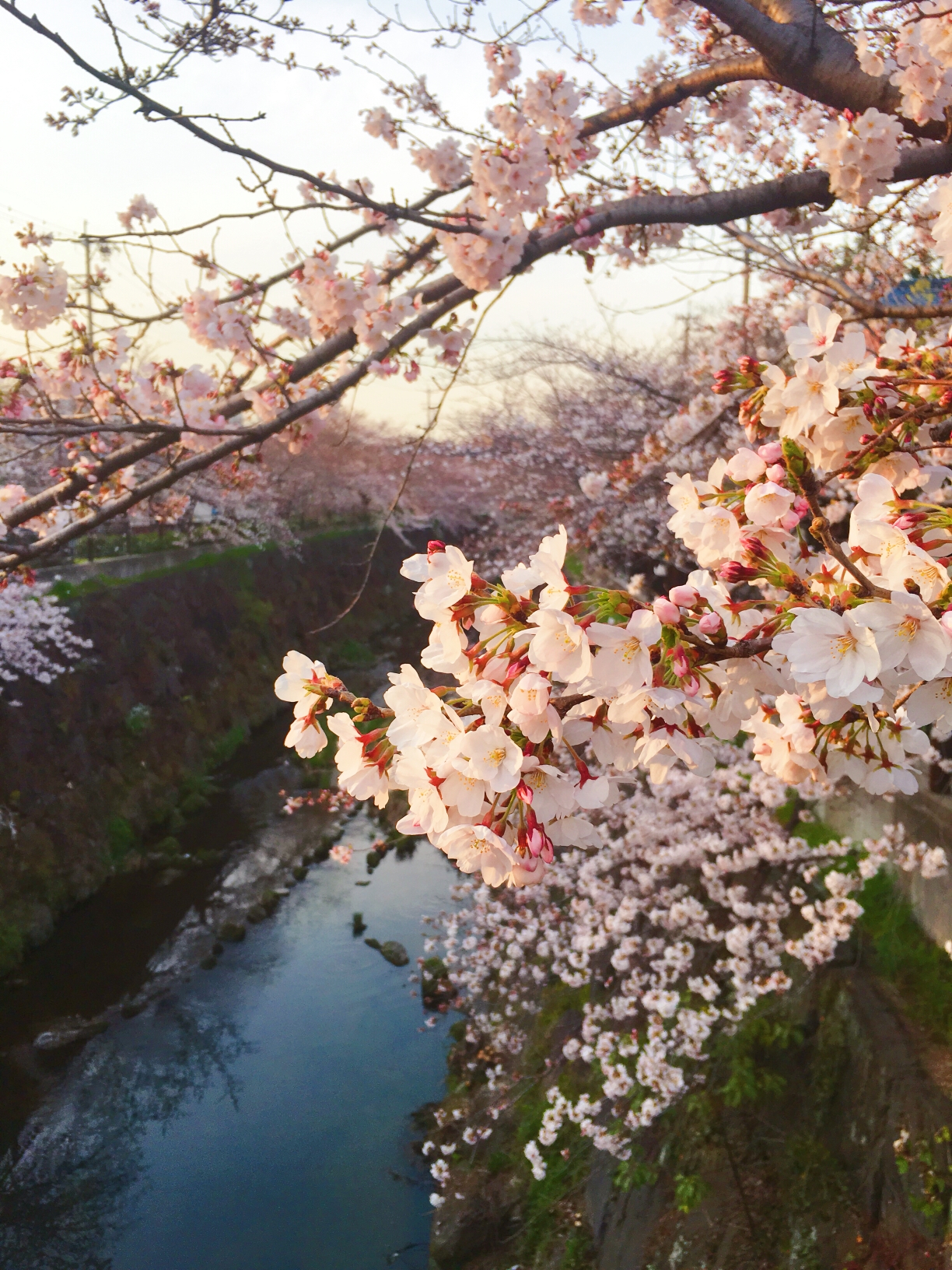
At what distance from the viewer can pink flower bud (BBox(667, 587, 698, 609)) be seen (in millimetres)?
1343

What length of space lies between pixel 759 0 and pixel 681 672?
2.97 metres

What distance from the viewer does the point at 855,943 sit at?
16.7 feet

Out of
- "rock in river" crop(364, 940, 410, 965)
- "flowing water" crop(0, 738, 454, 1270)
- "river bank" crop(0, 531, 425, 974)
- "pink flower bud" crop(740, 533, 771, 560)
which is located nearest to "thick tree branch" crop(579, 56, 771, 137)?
"pink flower bud" crop(740, 533, 771, 560)

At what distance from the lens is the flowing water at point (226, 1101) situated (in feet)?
20.4

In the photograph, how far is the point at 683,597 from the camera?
1349 millimetres

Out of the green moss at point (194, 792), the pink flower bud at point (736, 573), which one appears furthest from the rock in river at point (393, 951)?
the pink flower bud at point (736, 573)

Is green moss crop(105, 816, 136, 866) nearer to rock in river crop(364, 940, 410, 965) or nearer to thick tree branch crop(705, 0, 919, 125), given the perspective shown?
rock in river crop(364, 940, 410, 965)

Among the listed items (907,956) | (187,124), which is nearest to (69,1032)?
(907,956)

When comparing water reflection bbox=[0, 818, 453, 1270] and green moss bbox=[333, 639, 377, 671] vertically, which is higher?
green moss bbox=[333, 639, 377, 671]

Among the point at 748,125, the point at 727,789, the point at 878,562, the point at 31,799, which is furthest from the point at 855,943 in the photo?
the point at 31,799

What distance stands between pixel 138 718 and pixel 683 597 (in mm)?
13675

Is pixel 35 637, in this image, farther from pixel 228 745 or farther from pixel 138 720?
pixel 228 745

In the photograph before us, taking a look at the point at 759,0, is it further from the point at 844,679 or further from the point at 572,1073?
the point at 572,1073

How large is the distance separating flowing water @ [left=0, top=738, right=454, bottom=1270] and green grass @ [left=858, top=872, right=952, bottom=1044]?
399 centimetres
